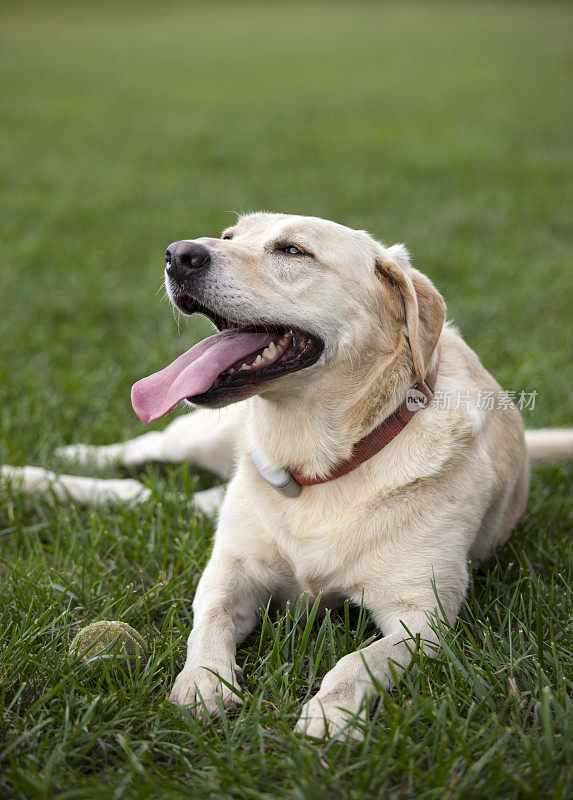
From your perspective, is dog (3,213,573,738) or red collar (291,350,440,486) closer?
dog (3,213,573,738)

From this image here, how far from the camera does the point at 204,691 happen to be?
2105 mm

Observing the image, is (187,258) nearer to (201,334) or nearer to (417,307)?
(417,307)

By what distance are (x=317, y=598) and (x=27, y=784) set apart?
0.98 m

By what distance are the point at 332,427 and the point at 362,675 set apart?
815mm

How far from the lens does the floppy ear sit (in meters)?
2.49

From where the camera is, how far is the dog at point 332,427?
2436 millimetres

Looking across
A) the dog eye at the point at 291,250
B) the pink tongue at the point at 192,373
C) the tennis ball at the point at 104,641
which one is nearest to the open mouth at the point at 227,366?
the pink tongue at the point at 192,373

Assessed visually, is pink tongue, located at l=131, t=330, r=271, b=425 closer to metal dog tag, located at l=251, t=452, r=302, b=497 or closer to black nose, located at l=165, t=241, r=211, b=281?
black nose, located at l=165, t=241, r=211, b=281

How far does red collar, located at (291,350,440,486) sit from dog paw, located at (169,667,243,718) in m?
0.72

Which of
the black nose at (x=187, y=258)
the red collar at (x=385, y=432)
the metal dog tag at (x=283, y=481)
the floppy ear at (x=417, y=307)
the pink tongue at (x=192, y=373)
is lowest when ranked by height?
the metal dog tag at (x=283, y=481)

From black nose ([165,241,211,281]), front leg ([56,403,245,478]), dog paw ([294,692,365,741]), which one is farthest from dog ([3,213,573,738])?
front leg ([56,403,245,478])

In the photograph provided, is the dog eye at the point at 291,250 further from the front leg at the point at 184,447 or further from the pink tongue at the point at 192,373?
the front leg at the point at 184,447

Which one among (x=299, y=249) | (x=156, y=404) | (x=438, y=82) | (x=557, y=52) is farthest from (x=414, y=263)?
(x=557, y=52)

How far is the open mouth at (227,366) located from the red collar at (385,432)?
317 mm
